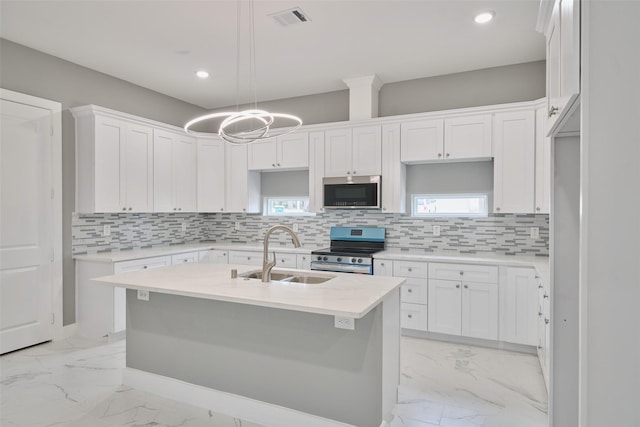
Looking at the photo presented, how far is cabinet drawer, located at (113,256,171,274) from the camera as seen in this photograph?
12.9 ft

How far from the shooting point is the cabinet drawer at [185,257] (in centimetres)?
464

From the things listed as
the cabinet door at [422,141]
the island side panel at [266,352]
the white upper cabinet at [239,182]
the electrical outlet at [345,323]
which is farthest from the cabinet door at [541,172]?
the white upper cabinet at [239,182]

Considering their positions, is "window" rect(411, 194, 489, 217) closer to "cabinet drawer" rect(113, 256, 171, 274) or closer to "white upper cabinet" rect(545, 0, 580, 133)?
"white upper cabinet" rect(545, 0, 580, 133)

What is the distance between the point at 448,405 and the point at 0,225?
419 centimetres

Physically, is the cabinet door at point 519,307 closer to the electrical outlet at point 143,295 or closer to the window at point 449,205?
the window at point 449,205

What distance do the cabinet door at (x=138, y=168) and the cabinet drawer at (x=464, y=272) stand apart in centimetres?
346

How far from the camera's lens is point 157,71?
4.39m

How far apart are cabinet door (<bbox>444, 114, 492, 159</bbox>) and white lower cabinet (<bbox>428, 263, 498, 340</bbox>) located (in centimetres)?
120

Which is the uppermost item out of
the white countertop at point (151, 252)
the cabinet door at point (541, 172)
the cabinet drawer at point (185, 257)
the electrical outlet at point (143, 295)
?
the cabinet door at point (541, 172)

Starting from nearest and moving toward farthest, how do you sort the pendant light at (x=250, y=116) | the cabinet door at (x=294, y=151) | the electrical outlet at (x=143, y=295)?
1. the pendant light at (x=250, y=116)
2. the electrical outlet at (x=143, y=295)
3. the cabinet door at (x=294, y=151)

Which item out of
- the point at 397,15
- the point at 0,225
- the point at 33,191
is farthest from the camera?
the point at 33,191

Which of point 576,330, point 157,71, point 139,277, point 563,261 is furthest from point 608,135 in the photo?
point 157,71

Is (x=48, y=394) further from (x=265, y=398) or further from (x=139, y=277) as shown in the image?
(x=265, y=398)

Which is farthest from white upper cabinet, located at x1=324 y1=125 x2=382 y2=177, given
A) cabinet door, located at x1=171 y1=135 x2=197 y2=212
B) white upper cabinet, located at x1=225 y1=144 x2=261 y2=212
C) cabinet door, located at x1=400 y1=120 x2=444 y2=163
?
cabinet door, located at x1=171 y1=135 x2=197 y2=212
